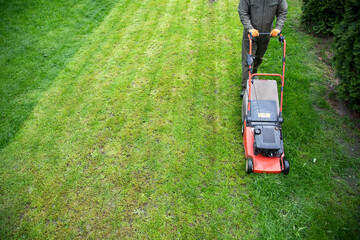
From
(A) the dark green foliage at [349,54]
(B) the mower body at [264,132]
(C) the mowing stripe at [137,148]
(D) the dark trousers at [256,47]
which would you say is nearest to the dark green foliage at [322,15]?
(A) the dark green foliage at [349,54]

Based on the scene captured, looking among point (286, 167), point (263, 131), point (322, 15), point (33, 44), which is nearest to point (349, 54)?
point (263, 131)

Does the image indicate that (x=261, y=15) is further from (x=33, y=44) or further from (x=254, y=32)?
(x=33, y=44)

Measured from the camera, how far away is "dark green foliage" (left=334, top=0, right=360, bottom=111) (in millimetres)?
3976

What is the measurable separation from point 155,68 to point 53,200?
10.8ft

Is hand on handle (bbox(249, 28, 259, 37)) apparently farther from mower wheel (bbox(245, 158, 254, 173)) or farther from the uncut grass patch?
the uncut grass patch

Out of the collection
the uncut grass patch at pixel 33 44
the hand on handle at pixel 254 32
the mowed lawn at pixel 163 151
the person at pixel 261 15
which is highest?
the person at pixel 261 15

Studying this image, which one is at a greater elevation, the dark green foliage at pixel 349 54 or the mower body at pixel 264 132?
the dark green foliage at pixel 349 54

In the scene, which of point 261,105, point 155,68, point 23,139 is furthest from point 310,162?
point 23,139

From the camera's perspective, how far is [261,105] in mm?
3789

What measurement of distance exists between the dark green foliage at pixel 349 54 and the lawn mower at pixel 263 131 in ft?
4.00

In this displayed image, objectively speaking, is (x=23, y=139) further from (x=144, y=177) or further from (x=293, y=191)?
(x=293, y=191)

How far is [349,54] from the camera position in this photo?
4.12m

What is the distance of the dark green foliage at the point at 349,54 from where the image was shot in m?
3.98

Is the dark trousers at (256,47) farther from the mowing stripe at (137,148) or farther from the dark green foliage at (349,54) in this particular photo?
the dark green foliage at (349,54)
